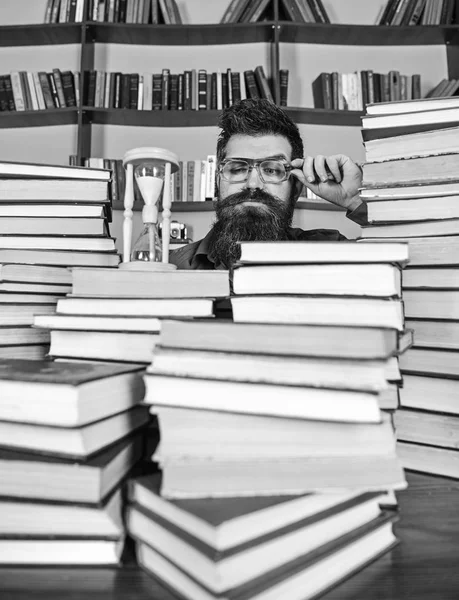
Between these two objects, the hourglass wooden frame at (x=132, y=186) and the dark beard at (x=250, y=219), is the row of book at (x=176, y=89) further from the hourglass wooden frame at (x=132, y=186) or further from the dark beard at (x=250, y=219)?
the hourglass wooden frame at (x=132, y=186)

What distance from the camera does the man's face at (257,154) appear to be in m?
1.51

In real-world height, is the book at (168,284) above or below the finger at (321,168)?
below

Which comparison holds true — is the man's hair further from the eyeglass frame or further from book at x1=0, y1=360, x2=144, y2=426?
book at x1=0, y1=360, x2=144, y2=426

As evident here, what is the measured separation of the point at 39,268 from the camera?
2.62ft

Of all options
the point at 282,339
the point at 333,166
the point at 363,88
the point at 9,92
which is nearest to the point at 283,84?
the point at 363,88

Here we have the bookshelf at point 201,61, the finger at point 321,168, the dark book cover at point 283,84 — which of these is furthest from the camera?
the bookshelf at point 201,61

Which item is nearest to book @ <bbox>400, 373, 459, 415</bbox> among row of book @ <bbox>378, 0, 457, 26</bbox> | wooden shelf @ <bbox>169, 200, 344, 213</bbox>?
wooden shelf @ <bbox>169, 200, 344, 213</bbox>

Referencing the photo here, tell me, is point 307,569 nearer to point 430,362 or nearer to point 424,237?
point 430,362

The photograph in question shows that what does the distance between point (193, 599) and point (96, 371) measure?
222mm

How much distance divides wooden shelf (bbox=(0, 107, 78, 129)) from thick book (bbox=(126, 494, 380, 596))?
240 cm

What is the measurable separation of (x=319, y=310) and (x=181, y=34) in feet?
8.08

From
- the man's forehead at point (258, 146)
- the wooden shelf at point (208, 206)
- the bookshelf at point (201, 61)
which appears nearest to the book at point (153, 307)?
the man's forehead at point (258, 146)

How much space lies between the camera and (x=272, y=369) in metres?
0.45

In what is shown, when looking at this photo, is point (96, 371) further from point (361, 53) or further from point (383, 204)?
point (361, 53)
